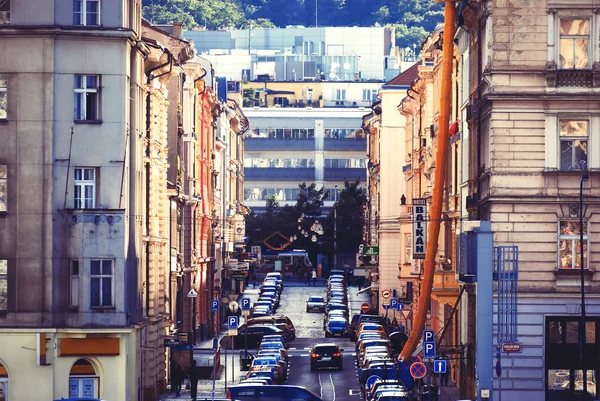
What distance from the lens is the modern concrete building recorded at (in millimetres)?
177500

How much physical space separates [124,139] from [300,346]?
4029 centimetres

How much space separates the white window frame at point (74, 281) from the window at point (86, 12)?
8.06 meters

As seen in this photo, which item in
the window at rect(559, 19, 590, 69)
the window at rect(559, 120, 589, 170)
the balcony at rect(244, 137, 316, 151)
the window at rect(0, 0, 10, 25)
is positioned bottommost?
the window at rect(559, 120, 589, 170)

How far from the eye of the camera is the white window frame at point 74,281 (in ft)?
170

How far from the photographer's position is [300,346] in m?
91.2

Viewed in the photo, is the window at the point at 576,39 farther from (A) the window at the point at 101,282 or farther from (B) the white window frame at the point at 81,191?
(A) the window at the point at 101,282

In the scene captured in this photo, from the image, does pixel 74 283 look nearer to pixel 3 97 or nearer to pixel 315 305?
pixel 3 97

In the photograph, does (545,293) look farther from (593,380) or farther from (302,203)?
(302,203)

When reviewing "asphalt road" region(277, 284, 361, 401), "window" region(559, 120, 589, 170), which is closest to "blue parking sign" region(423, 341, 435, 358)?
"window" region(559, 120, 589, 170)

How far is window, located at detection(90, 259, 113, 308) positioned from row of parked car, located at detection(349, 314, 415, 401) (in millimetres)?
9444

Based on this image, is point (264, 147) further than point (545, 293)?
Yes

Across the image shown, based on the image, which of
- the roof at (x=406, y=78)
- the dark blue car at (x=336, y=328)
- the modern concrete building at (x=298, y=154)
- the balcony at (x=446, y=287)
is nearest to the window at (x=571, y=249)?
the balcony at (x=446, y=287)

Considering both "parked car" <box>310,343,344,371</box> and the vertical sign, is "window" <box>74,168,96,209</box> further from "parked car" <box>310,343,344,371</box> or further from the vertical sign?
the vertical sign

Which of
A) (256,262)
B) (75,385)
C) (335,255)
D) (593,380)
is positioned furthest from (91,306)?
(335,255)
